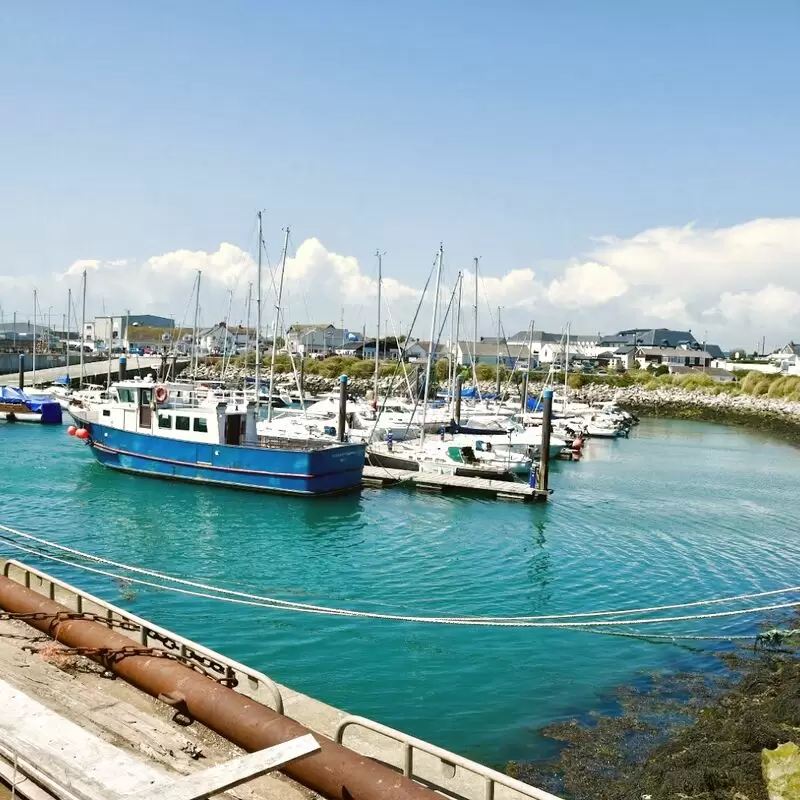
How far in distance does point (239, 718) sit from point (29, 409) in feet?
174

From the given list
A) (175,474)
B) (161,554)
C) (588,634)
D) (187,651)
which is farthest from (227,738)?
(175,474)

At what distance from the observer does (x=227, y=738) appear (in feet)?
23.0

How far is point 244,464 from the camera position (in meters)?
29.8

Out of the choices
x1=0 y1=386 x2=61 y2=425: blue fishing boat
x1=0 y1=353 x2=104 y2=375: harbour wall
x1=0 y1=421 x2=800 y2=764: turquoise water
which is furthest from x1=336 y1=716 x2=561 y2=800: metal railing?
x1=0 y1=353 x2=104 y2=375: harbour wall

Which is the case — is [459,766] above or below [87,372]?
below

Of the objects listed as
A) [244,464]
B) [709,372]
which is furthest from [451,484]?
[709,372]

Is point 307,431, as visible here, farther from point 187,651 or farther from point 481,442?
point 187,651

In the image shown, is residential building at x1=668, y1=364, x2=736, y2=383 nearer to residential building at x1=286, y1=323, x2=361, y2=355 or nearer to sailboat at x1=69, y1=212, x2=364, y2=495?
residential building at x1=286, y1=323, x2=361, y2=355

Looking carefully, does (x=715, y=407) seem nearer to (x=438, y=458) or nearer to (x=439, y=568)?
(x=438, y=458)

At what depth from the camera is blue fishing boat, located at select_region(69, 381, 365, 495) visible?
29516mm

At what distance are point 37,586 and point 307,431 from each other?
29621 millimetres

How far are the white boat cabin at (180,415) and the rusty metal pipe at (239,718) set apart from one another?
21.6 metres

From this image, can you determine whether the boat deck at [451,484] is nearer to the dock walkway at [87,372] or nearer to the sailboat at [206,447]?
the sailboat at [206,447]

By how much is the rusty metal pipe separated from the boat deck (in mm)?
23635
